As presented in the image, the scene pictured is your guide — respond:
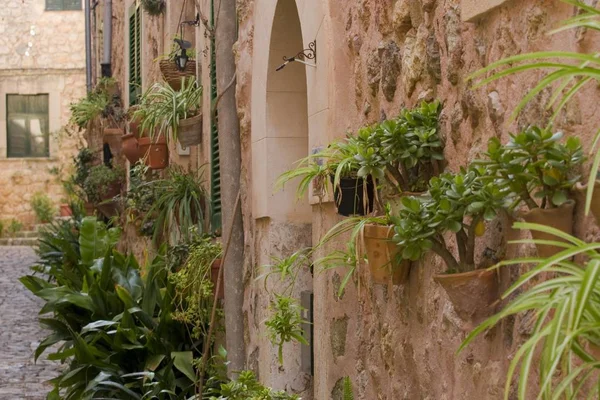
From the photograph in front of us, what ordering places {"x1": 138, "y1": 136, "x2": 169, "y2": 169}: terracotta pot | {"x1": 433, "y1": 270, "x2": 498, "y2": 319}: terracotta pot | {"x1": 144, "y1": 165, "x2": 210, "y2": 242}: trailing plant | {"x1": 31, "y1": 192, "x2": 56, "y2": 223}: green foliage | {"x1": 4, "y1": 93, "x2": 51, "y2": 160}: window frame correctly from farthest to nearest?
{"x1": 4, "y1": 93, "x2": 51, "y2": 160}: window frame, {"x1": 31, "y1": 192, "x2": 56, "y2": 223}: green foliage, {"x1": 138, "y1": 136, "x2": 169, "y2": 169}: terracotta pot, {"x1": 144, "y1": 165, "x2": 210, "y2": 242}: trailing plant, {"x1": 433, "y1": 270, "x2": 498, "y2": 319}: terracotta pot

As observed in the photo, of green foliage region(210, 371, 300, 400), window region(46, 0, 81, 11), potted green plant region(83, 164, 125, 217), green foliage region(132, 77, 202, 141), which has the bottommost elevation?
green foliage region(210, 371, 300, 400)

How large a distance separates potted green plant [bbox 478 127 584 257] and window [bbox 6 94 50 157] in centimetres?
2326

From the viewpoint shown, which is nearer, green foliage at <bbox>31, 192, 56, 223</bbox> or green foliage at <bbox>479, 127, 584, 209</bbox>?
green foliage at <bbox>479, 127, 584, 209</bbox>

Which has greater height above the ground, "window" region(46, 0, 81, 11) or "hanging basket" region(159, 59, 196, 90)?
"window" region(46, 0, 81, 11)

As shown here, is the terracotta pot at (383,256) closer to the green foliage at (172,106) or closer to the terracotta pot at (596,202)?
the terracotta pot at (596,202)

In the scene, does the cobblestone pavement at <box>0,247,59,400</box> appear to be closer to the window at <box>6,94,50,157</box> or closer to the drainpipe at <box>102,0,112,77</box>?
the drainpipe at <box>102,0,112,77</box>

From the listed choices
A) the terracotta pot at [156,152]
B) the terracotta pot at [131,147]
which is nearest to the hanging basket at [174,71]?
the terracotta pot at [156,152]

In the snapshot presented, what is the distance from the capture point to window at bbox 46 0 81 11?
998 inches

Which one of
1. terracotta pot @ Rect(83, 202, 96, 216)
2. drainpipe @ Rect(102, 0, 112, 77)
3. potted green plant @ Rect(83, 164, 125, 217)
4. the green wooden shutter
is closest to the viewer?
the green wooden shutter

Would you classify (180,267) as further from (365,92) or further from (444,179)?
(444,179)

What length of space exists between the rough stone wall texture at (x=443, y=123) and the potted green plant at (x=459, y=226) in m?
0.07

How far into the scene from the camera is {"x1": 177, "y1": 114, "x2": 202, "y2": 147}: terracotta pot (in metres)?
8.47

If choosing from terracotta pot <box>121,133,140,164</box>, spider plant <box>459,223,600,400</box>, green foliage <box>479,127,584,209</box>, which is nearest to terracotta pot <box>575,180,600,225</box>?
green foliage <box>479,127,584,209</box>

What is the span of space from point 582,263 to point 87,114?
12.8m
